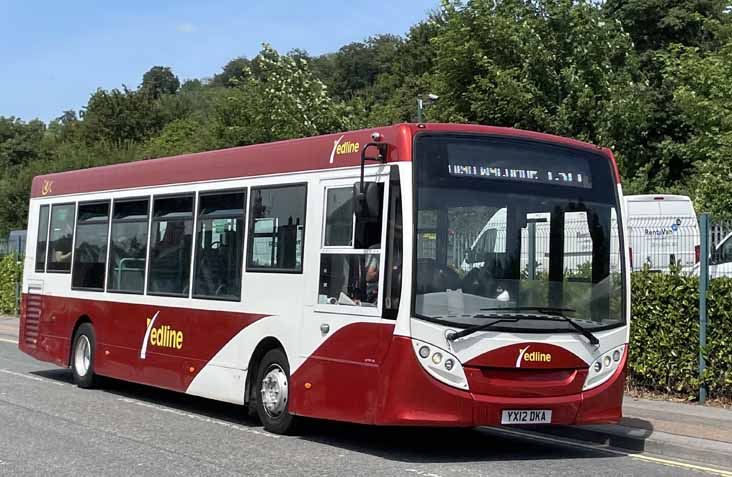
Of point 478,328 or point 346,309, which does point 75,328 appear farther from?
point 478,328

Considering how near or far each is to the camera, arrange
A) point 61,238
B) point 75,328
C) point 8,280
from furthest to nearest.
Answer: point 8,280
point 61,238
point 75,328

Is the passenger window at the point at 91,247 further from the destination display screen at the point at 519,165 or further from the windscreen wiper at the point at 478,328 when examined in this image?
the windscreen wiper at the point at 478,328

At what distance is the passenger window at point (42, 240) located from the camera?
16.4m

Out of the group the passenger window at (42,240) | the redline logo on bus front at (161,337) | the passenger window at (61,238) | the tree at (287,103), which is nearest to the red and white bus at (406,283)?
the redline logo on bus front at (161,337)

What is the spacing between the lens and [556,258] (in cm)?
999

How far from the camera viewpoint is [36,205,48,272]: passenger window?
1639cm

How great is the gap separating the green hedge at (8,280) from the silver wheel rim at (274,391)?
2263 centimetres

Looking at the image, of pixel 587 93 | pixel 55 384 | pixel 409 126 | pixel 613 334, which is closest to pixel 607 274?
pixel 613 334

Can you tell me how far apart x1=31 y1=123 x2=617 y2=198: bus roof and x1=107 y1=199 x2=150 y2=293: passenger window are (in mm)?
331

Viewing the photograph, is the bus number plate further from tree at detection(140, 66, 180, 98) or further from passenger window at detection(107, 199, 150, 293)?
tree at detection(140, 66, 180, 98)

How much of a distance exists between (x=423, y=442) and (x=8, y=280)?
80.3 feet

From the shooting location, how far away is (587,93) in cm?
2894

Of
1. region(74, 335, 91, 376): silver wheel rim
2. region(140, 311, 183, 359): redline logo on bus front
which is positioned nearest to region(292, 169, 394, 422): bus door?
region(140, 311, 183, 359): redline logo on bus front

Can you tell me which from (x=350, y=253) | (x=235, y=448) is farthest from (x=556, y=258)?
(x=235, y=448)
